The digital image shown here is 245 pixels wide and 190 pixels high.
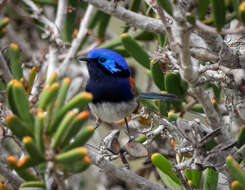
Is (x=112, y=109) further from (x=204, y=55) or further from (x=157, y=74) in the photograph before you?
(x=204, y=55)

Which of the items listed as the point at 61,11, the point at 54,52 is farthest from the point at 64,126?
the point at 61,11

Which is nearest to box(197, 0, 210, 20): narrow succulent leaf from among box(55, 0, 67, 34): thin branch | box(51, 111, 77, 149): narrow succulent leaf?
box(51, 111, 77, 149): narrow succulent leaf

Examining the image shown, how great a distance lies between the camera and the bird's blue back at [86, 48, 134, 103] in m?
2.96

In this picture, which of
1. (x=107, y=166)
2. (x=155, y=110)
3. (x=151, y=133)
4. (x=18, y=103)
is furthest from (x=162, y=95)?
(x=18, y=103)

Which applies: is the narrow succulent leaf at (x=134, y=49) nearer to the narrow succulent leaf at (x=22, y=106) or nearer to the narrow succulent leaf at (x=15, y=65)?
the narrow succulent leaf at (x=15, y=65)

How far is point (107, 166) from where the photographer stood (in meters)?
2.01

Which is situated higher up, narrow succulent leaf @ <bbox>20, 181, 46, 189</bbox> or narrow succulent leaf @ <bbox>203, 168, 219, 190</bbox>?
narrow succulent leaf @ <bbox>20, 181, 46, 189</bbox>

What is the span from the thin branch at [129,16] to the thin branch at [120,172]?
88cm

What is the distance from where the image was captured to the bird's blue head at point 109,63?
3078 millimetres

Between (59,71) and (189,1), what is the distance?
1678mm

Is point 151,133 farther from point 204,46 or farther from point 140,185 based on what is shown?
point 204,46

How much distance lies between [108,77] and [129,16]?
764mm

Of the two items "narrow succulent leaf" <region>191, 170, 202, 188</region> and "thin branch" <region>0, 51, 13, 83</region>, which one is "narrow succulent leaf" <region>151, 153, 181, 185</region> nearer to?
"narrow succulent leaf" <region>191, 170, 202, 188</region>

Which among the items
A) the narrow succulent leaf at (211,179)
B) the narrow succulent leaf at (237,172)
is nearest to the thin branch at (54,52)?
the narrow succulent leaf at (211,179)
